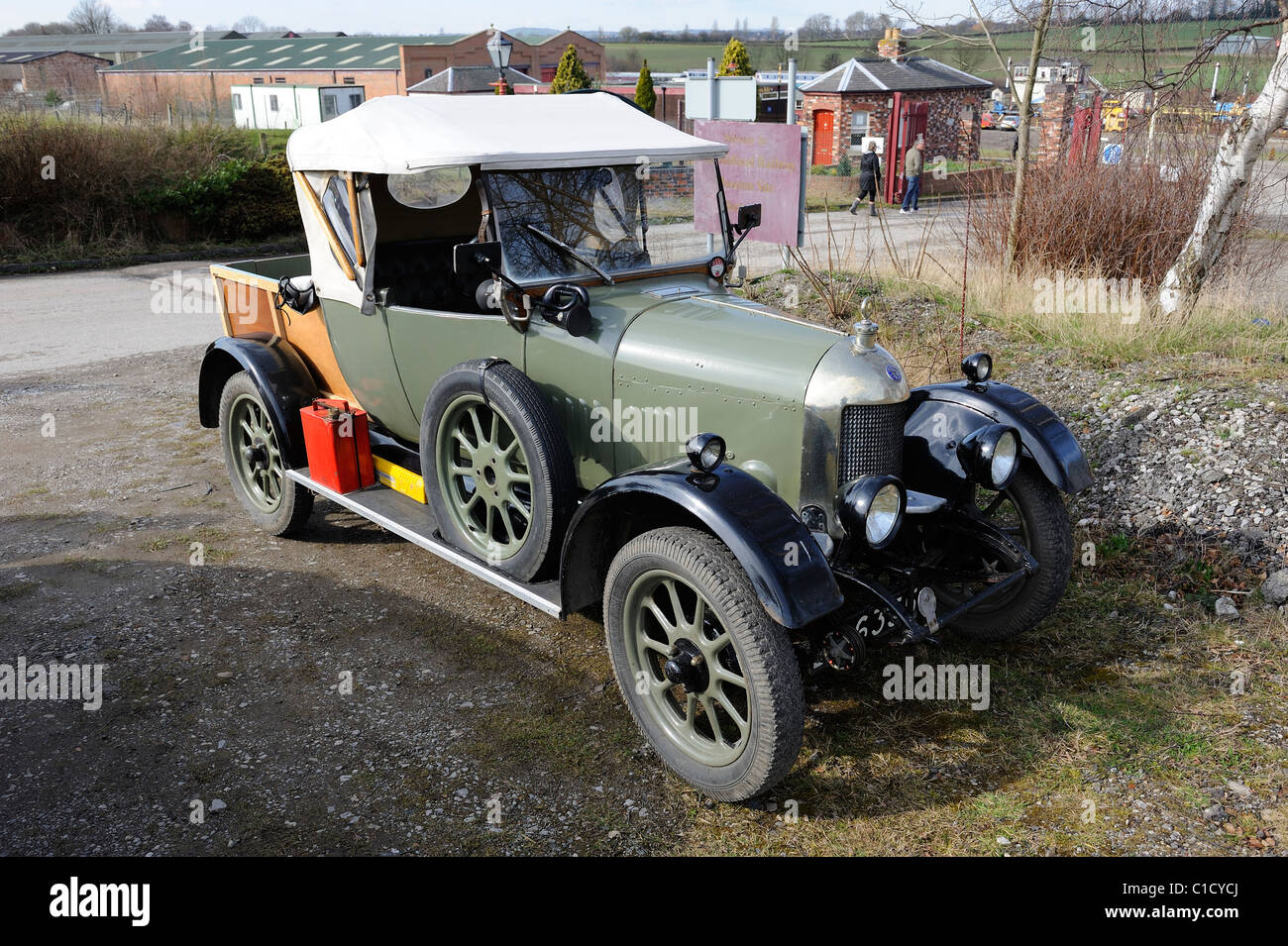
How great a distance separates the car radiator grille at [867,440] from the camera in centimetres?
374

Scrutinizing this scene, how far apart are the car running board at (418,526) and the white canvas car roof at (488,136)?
1.71 meters

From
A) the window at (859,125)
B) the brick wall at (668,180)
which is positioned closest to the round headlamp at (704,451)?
the brick wall at (668,180)

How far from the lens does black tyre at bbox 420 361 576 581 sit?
407cm

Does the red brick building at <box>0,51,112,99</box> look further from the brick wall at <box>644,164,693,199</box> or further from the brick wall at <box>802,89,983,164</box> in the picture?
the brick wall at <box>644,164,693,199</box>

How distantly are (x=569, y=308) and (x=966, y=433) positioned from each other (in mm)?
1865

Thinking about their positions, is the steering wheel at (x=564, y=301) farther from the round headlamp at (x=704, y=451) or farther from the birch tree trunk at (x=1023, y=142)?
the birch tree trunk at (x=1023, y=142)

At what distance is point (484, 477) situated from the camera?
4508mm

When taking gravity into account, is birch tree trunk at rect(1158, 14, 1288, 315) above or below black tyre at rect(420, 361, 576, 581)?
above

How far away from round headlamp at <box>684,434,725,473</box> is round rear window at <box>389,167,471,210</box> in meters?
2.03

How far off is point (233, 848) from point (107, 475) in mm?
4505

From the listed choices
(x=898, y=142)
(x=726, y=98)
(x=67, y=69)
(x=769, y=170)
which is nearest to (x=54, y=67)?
(x=67, y=69)

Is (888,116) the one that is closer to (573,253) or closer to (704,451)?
(573,253)

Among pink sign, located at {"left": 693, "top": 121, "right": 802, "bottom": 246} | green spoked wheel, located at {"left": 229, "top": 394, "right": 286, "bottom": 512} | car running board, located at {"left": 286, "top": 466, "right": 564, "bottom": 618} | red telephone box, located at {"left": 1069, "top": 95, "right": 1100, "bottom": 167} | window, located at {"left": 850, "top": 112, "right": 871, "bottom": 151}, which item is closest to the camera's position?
car running board, located at {"left": 286, "top": 466, "right": 564, "bottom": 618}

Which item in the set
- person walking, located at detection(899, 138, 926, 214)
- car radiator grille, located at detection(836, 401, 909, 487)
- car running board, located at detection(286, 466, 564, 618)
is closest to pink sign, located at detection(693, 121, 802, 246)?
car running board, located at detection(286, 466, 564, 618)
